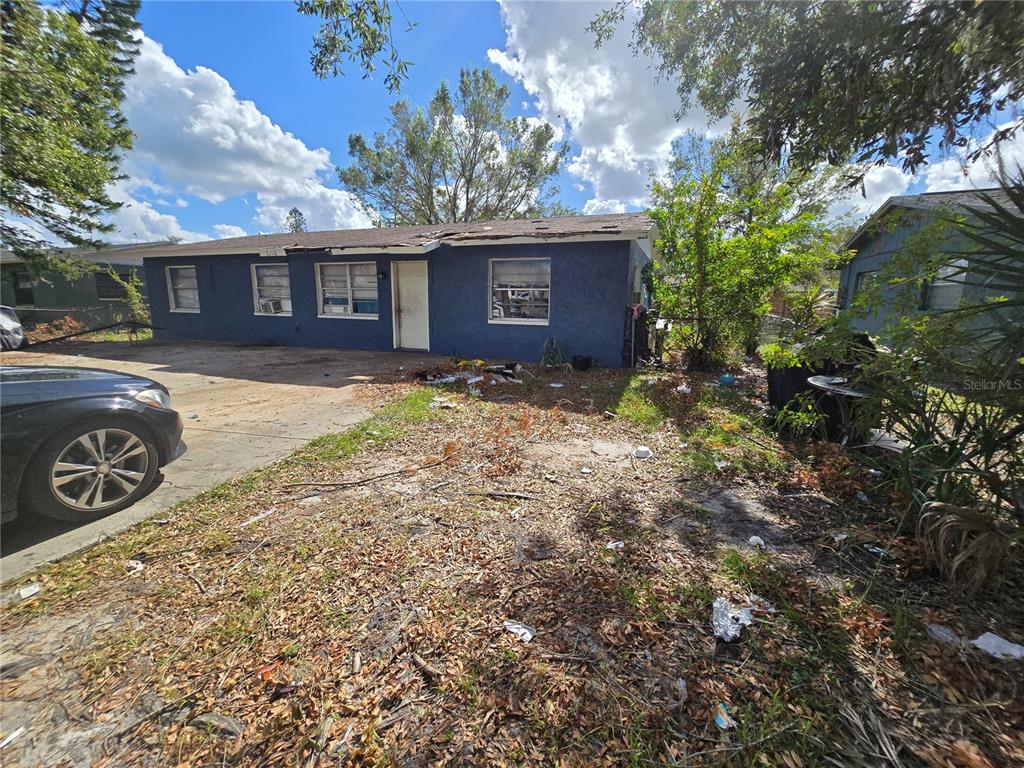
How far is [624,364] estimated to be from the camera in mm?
9320

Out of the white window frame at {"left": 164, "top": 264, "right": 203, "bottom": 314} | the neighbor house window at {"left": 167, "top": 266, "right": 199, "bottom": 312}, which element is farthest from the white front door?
the neighbor house window at {"left": 167, "top": 266, "right": 199, "bottom": 312}

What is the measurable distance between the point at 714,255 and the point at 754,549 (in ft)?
21.5

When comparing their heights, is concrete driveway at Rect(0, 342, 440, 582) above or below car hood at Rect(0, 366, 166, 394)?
below

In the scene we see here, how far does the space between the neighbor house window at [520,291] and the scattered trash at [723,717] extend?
8540mm

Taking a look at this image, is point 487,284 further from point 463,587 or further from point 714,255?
point 463,587

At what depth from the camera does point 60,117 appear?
994 cm

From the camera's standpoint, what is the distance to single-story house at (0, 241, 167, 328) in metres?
18.0

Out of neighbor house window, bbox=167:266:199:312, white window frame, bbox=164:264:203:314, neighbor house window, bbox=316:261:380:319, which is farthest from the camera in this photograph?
neighbor house window, bbox=167:266:199:312

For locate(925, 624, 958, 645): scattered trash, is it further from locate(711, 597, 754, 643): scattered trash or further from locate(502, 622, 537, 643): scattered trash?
locate(502, 622, 537, 643): scattered trash

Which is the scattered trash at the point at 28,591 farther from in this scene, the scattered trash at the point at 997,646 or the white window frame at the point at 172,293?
the white window frame at the point at 172,293

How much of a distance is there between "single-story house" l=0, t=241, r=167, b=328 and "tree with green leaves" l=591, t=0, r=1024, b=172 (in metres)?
22.8

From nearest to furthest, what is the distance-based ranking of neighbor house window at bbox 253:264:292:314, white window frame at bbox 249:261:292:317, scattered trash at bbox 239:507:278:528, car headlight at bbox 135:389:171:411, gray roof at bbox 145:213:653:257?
scattered trash at bbox 239:507:278:528 < car headlight at bbox 135:389:171:411 < gray roof at bbox 145:213:653:257 < white window frame at bbox 249:261:292:317 < neighbor house window at bbox 253:264:292:314

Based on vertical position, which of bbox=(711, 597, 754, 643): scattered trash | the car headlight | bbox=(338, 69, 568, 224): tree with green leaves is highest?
bbox=(338, 69, 568, 224): tree with green leaves

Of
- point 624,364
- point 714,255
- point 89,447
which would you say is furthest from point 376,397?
point 714,255
